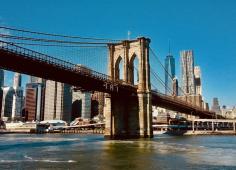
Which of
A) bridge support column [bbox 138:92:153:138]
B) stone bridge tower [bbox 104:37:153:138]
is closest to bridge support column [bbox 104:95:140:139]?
stone bridge tower [bbox 104:37:153:138]

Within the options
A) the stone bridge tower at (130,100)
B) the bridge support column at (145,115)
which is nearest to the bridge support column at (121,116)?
the stone bridge tower at (130,100)

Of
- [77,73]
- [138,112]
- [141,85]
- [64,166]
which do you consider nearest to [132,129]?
[138,112]

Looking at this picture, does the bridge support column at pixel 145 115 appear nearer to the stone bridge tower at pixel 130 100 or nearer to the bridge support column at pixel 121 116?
the stone bridge tower at pixel 130 100

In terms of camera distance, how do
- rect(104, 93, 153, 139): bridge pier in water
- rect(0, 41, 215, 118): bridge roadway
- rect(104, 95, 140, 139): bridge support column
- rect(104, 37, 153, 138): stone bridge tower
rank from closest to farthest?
rect(0, 41, 215, 118): bridge roadway → rect(104, 93, 153, 139): bridge pier in water → rect(104, 37, 153, 138): stone bridge tower → rect(104, 95, 140, 139): bridge support column

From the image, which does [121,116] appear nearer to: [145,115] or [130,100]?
[130,100]

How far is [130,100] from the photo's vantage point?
7656cm

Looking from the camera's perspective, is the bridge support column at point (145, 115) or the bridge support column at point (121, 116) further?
the bridge support column at point (121, 116)

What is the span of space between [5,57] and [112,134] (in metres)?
34.5

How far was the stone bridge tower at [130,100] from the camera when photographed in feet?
237

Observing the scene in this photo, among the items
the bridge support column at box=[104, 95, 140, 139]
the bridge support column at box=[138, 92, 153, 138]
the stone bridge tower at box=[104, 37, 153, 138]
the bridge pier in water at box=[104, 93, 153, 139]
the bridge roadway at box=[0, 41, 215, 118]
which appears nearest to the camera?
the bridge roadway at box=[0, 41, 215, 118]

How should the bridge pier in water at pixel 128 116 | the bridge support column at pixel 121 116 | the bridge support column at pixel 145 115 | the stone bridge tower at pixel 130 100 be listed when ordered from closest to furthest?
1. the bridge support column at pixel 145 115
2. the bridge pier in water at pixel 128 116
3. the stone bridge tower at pixel 130 100
4. the bridge support column at pixel 121 116

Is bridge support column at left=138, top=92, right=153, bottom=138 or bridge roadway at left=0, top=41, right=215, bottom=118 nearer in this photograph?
bridge roadway at left=0, top=41, right=215, bottom=118

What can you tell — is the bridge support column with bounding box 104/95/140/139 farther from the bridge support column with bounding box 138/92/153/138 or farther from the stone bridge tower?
the bridge support column with bounding box 138/92/153/138

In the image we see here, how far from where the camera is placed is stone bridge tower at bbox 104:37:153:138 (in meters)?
72.3
